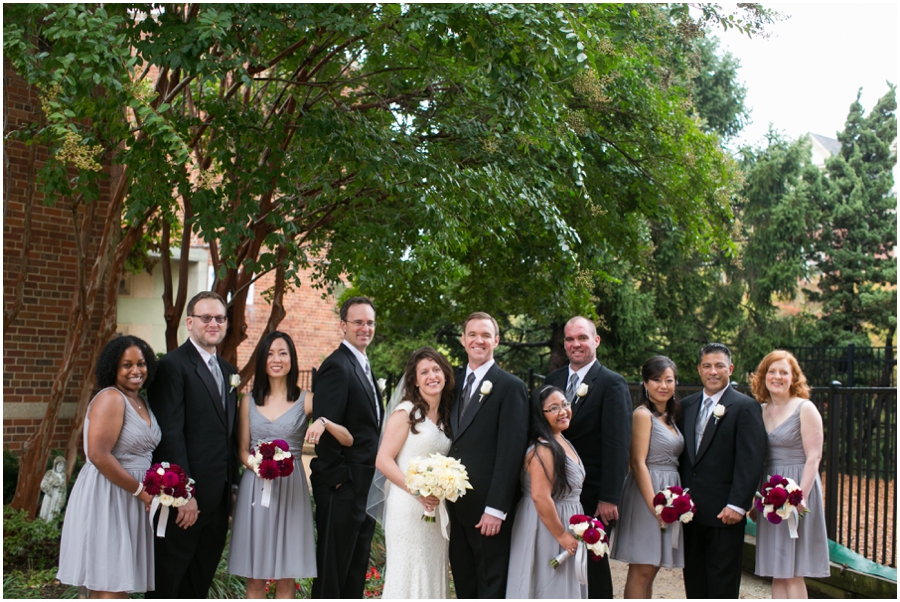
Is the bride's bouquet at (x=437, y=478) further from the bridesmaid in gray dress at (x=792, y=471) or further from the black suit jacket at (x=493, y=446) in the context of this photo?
the bridesmaid in gray dress at (x=792, y=471)

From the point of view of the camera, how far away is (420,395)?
4680 millimetres

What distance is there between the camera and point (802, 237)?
63.3 feet

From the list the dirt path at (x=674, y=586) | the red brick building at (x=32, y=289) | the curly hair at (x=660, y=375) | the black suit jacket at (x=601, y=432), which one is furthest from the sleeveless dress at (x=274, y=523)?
the red brick building at (x=32, y=289)

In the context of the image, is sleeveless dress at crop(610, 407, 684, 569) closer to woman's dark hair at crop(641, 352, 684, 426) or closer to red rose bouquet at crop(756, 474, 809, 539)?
woman's dark hair at crop(641, 352, 684, 426)

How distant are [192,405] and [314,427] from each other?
793 millimetres

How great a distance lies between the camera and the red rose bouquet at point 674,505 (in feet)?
15.5

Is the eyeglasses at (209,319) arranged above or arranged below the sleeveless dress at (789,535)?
above

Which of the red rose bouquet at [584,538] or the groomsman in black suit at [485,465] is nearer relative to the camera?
the red rose bouquet at [584,538]

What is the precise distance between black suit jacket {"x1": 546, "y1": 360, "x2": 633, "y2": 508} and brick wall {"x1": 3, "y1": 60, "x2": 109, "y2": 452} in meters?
6.51

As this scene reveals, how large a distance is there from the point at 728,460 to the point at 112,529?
3899 mm

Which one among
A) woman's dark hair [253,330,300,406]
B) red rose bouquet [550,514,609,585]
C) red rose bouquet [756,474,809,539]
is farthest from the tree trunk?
red rose bouquet [756,474,809,539]

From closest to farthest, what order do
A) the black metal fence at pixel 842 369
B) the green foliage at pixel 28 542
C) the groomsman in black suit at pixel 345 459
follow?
the groomsman in black suit at pixel 345 459, the green foliage at pixel 28 542, the black metal fence at pixel 842 369

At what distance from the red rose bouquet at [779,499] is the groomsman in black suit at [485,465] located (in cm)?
163

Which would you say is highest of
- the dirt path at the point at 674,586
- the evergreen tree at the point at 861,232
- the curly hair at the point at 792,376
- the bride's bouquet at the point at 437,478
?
the evergreen tree at the point at 861,232
